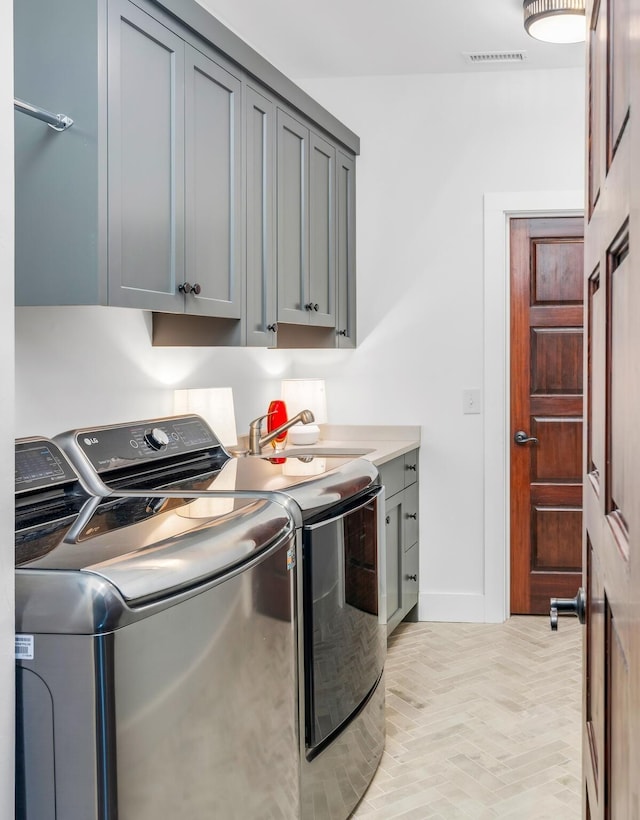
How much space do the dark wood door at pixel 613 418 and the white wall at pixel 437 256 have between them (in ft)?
9.01

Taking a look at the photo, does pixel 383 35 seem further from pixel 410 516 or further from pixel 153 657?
pixel 153 657

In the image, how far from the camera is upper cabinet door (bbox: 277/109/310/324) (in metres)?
3.16

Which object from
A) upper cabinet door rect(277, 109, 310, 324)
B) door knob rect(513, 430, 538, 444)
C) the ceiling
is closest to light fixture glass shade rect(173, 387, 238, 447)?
upper cabinet door rect(277, 109, 310, 324)

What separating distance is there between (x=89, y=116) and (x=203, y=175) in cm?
59

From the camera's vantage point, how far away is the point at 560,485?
4.11 metres

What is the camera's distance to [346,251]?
13.1 ft

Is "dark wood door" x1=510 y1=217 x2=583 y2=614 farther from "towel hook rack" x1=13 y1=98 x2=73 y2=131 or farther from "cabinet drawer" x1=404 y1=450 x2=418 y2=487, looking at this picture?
"towel hook rack" x1=13 y1=98 x2=73 y2=131

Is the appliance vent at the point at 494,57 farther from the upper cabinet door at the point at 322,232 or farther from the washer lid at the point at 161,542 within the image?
the washer lid at the point at 161,542

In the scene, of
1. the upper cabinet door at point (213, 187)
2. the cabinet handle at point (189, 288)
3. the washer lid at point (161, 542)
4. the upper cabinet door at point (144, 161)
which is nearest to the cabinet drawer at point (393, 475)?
the upper cabinet door at point (213, 187)

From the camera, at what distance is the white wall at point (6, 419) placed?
1170 mm

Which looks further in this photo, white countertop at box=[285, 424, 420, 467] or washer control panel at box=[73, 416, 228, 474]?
white countertop at box=[285, 424, 420, 467]

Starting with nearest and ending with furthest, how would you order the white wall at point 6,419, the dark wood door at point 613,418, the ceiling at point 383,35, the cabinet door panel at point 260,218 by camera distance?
1. the dark wood door at point 613,418
2. the white wall at point 6,419
3. the cabinet door panel at point 260,218
4. the ceiling at point 383,35

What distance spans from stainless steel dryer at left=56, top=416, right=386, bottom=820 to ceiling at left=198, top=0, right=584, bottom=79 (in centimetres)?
170

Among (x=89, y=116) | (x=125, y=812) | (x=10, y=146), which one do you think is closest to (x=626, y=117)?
(x=10, y=146)
